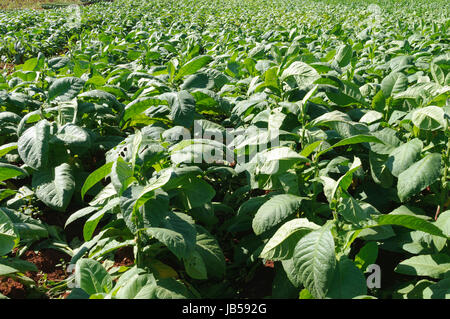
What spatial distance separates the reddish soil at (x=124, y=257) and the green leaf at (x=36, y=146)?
68 cm

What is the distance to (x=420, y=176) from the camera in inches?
66.9

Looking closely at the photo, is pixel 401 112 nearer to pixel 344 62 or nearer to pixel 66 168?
pixel 344 62

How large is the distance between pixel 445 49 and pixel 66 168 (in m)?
4.00

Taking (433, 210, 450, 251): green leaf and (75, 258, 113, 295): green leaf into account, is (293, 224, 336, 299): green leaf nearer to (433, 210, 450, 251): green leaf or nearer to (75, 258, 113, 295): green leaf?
(433, 210, 450, 251): green leaf

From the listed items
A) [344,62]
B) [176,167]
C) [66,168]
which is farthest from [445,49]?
[66,168]

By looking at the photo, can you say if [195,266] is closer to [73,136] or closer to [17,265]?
[17,265]

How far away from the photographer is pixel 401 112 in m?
2.20

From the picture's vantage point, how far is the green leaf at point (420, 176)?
5.52 feet

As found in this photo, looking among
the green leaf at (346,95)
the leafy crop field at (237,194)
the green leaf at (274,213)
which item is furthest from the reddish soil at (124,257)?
the green leaf at (346,95)

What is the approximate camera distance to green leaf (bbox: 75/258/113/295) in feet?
5.00

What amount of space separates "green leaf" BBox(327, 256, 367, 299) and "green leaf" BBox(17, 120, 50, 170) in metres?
1.65

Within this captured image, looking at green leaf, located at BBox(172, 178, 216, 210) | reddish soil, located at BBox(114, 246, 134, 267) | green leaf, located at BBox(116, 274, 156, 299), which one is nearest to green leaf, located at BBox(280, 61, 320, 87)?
green leaf, located at BBox(172, 178, 216, 210)
